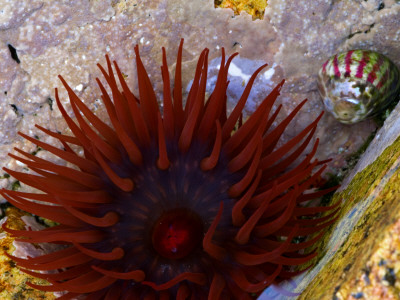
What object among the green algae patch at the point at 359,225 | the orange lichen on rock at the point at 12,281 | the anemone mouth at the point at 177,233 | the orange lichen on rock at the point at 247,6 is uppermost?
the orange lichen on rock at the point at 247,6

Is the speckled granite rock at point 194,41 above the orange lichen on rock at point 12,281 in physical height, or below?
above

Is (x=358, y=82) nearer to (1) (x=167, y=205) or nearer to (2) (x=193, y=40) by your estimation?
(2) (x=193, y=40)

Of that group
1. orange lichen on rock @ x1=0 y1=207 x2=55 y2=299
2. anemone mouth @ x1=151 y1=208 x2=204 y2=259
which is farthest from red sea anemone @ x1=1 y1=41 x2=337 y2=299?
orange lichen on rock @ x1=0 y1=207 x2=55 y2=299

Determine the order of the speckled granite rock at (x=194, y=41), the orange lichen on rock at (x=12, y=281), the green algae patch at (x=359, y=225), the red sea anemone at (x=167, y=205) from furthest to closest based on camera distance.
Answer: the speckled granite rock at (x=194, y=41) < the orange lichen on rock at (x=12, y=281) < the red sea anemone at (x=167, y=205) < the green algae patch at (x=359, y=225)

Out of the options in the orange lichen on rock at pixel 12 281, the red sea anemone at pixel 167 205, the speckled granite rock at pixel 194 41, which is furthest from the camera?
the speckled granite rock at pixel 194 41

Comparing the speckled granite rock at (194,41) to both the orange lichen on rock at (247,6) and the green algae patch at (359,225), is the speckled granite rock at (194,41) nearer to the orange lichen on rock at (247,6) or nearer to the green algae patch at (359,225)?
the orange lichen on rock at (247,6)

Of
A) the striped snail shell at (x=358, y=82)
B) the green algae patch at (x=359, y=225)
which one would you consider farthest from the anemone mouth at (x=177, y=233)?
the striped snail shell at (x=358, y=82)

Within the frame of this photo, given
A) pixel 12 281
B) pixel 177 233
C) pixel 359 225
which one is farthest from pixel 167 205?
pixel 12 281
